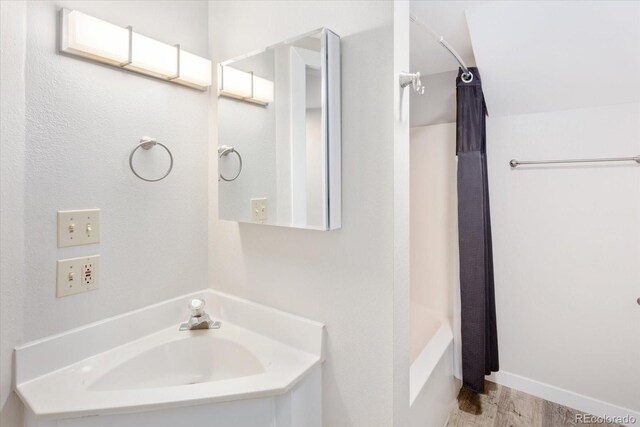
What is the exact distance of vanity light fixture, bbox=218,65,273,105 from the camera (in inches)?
47.6

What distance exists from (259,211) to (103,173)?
55 cm

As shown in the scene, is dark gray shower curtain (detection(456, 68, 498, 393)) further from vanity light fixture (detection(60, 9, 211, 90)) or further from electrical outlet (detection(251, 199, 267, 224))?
vanity light fixture (detection(60, 9, 211, 90))

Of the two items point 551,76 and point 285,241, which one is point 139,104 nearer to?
point 285,241

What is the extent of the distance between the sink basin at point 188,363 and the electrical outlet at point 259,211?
1.56 ft

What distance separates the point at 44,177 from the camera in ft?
3.27

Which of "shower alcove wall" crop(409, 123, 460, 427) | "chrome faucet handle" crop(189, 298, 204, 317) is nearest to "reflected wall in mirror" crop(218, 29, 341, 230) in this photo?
"chrome faucet handle" crop(189, 298, 204, 317)

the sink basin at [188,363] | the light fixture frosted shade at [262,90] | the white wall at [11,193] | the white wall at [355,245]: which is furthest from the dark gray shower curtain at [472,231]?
the white wall at [11,193]

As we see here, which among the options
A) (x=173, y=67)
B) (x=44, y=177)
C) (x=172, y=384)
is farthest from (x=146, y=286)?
(x=173, y=67)

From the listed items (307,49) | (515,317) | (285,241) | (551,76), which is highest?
(551,76)

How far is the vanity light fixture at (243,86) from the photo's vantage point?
121 cm

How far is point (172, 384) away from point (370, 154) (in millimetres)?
1076

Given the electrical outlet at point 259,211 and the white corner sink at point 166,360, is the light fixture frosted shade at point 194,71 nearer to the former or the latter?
the electrical outlet at point 259,211

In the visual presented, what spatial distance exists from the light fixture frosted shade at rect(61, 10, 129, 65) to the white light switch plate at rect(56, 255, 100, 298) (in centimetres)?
67

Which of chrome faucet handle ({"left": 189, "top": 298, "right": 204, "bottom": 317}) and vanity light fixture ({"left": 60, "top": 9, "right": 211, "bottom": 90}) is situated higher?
vanity light fixture ({"left": 60, "top": 9, "right": 211, "bottom": 90})
